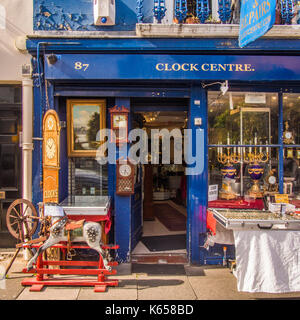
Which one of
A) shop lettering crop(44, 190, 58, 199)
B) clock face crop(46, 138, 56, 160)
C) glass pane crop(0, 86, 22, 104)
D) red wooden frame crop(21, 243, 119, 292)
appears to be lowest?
red wooden frame crop(21, 243, 119, 292)

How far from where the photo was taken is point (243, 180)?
575 centimetres

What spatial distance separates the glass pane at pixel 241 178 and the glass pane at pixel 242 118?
242 millimetres

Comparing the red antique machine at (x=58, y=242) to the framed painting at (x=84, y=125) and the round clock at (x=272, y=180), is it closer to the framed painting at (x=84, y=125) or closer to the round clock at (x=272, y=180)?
the framed painting at (x=84, y=125)

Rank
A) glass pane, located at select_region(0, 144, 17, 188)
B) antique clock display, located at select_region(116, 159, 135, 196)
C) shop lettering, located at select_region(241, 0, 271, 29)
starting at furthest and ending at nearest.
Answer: glass pane, located at select_region(0, 144, 17, 188) → antique clock display, located at select_region(116, 159, 135, 196) → shop lettering, located at select_region(241, 0, 271, 29)

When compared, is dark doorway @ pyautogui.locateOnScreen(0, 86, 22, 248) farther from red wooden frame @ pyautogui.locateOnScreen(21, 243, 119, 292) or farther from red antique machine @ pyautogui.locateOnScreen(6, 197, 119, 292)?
red wooden frame @ pyautogui.locateOnScreen(21, 243, 119, 292)

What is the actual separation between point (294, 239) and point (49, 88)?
16.3 feet

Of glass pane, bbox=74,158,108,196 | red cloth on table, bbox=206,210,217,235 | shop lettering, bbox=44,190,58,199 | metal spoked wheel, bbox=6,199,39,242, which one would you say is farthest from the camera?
glass pane, bbox=74,158,108,196

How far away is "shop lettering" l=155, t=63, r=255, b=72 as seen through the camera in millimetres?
5141

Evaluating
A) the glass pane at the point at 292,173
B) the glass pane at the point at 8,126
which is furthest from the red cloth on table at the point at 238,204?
the glass pane at the point at 8,126

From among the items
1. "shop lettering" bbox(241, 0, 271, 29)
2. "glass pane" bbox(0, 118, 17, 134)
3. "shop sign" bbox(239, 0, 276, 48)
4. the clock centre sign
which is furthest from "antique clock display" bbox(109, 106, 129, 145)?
"shop lettering" bbox(241, 0, 271, 29)

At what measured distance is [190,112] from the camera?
17.9 feet

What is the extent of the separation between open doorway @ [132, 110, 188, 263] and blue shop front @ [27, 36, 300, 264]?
16 centimetres

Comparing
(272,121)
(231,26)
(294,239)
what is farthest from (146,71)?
(294,239)

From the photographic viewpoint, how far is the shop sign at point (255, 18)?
150 inches
